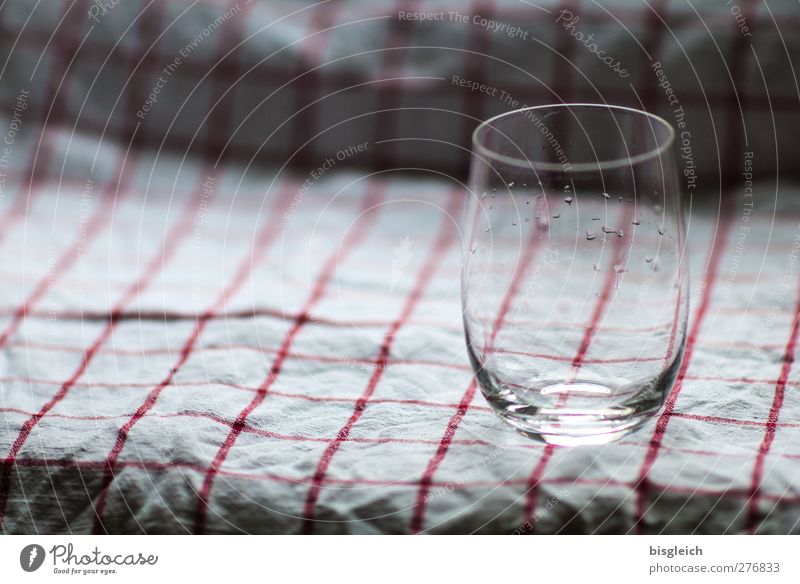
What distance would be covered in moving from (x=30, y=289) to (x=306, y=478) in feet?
0.79

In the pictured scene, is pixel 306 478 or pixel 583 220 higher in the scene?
pixel 583 220

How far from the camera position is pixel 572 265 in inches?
14.9

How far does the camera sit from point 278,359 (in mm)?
444

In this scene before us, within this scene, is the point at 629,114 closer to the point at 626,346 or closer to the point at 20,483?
the point at 626,346

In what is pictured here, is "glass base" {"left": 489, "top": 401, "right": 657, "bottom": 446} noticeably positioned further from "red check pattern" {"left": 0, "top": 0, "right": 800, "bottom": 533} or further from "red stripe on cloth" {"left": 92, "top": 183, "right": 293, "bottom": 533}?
"red stripe on cloth" {"left": 92, "top": 183, "right": 293, "bottom": 533}

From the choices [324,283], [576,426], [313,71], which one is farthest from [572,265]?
[313,71]

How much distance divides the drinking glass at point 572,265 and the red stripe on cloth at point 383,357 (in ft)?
0.20

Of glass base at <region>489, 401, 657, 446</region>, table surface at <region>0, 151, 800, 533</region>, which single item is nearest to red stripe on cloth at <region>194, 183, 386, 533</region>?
table surface at <region>0, 151, 800, 533</region>

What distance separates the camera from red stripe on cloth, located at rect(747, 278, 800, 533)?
0.33 meters

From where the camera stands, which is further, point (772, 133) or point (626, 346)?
point (772, 133)
